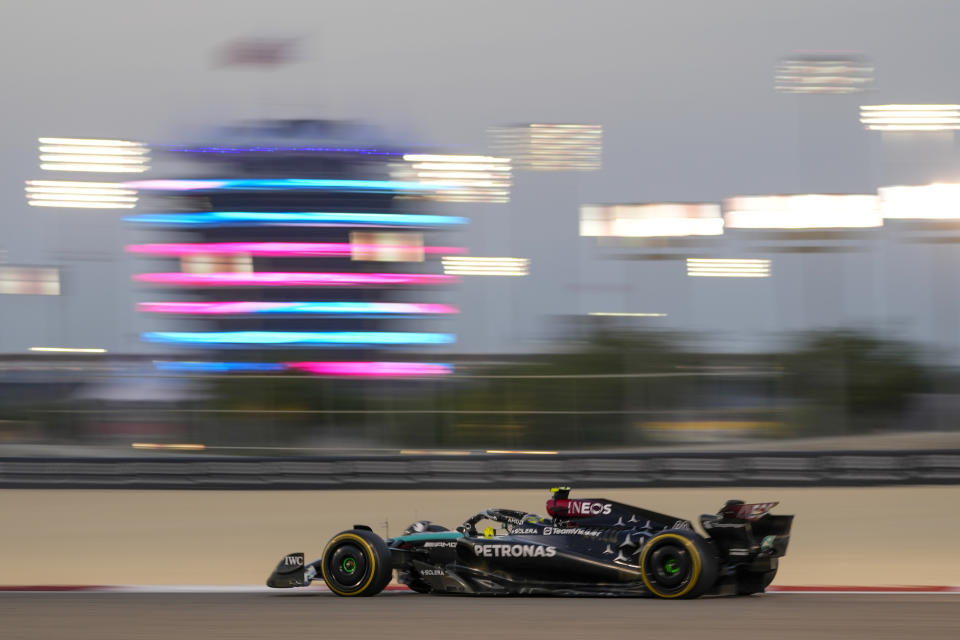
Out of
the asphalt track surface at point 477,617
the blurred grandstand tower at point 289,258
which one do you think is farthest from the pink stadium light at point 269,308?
the asphalt track surface at point 477,617

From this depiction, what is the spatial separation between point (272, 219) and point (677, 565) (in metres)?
58.4

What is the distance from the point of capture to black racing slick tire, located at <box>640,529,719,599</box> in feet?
25.7

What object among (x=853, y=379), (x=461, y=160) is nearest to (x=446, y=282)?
(x=461, y=160)

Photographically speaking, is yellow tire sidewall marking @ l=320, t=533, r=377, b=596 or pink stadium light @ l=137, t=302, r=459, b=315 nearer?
yellow tire sidewall marking @ l=320, t=533, r=377, b=596

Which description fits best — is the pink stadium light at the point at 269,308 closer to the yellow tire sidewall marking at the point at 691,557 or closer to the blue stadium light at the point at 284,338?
the blue stadium light at the point at 284,338

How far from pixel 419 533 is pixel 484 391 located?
1351 inches

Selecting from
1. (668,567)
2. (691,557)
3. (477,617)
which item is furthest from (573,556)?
(477,617)

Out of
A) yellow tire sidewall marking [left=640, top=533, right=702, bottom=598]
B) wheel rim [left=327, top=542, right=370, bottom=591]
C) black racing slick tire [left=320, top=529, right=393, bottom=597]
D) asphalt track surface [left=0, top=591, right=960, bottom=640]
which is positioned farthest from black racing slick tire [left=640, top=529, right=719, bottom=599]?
wheel rim [left=327, top=542, right=370, bottom=591]

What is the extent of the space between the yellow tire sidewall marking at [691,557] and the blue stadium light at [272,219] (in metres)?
58.0

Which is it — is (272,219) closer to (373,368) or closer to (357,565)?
(373,368)

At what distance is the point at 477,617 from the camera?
7363mm

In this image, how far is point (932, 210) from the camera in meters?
32.0

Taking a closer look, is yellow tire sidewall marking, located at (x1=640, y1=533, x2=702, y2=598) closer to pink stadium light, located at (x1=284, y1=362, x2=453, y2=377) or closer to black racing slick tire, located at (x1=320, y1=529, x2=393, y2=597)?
black racing slick tire, located at (x1=320, y1=529, x2=393, y2=597)

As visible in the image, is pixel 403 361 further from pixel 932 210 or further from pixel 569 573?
pixel 569 573
